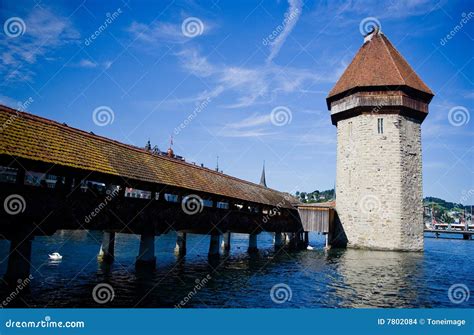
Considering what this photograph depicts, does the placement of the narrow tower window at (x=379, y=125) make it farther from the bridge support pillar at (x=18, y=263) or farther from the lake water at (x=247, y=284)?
the bridge support pillar at (x=18, y=263)

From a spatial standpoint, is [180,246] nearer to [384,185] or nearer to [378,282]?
[378,282]

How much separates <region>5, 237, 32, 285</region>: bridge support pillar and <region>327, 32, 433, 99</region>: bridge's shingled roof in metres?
22.7

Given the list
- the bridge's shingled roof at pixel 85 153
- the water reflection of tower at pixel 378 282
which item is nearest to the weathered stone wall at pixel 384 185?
the water reflection of tower at pixel 378 282

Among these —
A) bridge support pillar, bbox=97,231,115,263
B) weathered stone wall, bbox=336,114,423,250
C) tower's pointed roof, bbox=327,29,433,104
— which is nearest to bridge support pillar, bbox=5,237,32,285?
bridge support pillar, bbox=97,231,115,263

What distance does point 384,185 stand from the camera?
23891 millimetres

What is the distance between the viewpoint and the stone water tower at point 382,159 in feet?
77.4

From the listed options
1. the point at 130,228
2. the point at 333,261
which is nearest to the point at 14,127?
the point at 130,228

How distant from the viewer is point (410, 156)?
2445 cm

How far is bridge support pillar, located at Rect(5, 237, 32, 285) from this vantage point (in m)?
8.55

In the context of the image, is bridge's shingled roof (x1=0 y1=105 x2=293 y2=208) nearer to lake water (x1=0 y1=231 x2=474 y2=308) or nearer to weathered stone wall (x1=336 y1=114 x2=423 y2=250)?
lake water (x1=0 y1=231 x2=474 y2=308)

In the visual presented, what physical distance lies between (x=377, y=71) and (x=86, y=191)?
21895mm

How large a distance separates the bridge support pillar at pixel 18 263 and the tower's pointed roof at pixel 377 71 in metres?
22.7

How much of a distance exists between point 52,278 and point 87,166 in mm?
4483
